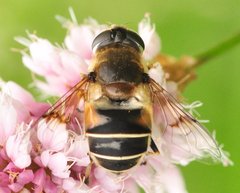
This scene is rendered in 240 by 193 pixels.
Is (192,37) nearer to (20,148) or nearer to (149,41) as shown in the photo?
(149,41)

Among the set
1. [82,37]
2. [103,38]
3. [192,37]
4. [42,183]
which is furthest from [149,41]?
[192,37]

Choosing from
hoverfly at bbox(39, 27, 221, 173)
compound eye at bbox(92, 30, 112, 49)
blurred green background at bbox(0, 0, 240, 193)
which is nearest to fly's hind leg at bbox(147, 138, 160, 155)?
hoverfly at bbox(39, 27, 221, 173)

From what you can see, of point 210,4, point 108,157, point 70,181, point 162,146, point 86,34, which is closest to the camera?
A: point 108,157

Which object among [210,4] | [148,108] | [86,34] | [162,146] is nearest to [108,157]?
[148,108]

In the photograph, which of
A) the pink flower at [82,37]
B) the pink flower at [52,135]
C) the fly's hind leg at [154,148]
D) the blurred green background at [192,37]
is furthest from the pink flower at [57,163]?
the blurred green background at [192,37]

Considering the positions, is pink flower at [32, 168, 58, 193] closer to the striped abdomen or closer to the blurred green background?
the striped abdomen

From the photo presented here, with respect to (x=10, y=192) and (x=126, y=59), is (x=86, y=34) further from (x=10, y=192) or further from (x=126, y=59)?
(x=10, y=192)
